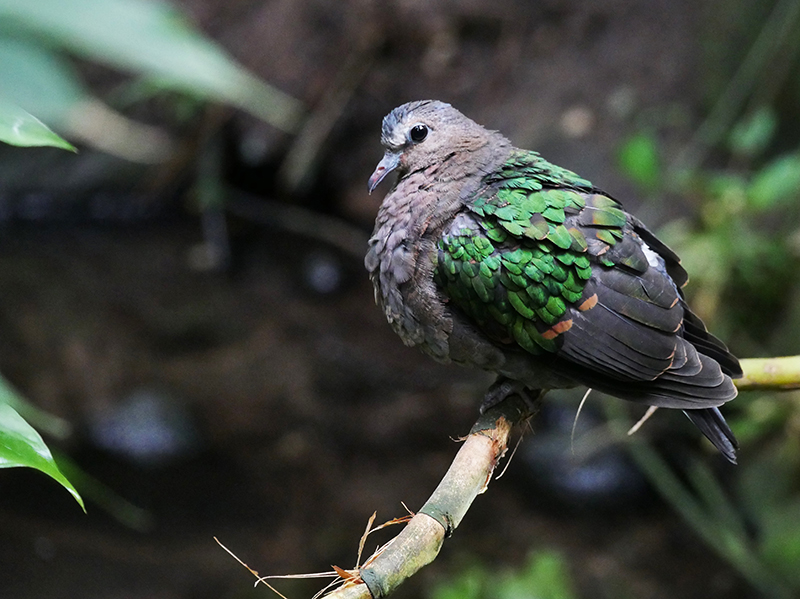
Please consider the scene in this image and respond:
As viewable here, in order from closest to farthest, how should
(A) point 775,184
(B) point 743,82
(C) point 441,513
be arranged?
(C) point 441,513 → (A) point 775,184 → (B) point 743,82

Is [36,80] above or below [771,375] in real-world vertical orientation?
above

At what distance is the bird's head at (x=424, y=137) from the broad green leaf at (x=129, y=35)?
6.78 ft

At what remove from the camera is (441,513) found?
171 centimetres

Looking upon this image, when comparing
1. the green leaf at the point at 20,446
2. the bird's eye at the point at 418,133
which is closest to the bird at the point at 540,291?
the bird's eye at the point at 418,133

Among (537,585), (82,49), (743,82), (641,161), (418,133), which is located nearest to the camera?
(82,49)

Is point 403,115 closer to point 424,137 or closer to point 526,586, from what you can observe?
point 424,137

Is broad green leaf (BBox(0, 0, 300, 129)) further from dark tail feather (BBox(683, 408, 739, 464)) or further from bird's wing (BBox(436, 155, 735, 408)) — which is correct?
dark tail feather (BBox(683, 408, 739, 464))

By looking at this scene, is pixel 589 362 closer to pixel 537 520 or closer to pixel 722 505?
pixel 722 505

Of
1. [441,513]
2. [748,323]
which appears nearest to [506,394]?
[441,513]

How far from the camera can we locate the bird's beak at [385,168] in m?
2.48

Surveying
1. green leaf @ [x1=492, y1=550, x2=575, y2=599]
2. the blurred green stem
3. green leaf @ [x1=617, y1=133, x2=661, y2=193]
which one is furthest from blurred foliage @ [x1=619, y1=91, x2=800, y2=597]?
green leaf @ [x1=492, y1=550, x2=575, y2=599]

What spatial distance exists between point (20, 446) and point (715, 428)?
1.97m

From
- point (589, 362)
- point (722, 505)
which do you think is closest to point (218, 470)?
point (722, 505)

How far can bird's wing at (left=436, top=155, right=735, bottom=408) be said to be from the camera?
7.25 feet
